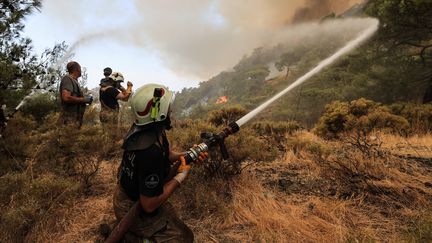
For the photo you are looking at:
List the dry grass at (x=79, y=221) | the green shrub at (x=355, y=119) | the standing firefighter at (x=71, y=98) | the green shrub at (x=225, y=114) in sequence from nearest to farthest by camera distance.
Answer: the dry grass at (x=79, y=221) < the standing firefighter at (x=71, y=98) < the green shrub at (x=225, y=114) < the green shrub at (x=355, y=119)

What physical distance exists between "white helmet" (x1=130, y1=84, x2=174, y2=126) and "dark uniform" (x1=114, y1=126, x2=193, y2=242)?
104 millimetres

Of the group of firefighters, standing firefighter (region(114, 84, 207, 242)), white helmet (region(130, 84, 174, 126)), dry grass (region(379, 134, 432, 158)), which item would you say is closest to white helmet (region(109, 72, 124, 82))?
the group of firefighters

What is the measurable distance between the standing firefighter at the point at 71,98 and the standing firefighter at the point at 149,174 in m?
3.19

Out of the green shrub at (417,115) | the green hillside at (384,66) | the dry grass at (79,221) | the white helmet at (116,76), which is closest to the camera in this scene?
the dry grass at (79,221)

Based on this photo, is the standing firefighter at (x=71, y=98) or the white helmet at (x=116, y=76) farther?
the white helmet at (x=116, y=76)

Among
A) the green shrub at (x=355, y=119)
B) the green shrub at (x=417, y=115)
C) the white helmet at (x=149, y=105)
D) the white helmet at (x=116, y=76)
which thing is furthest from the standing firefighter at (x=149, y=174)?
the green shrub at (x=417, y=115)

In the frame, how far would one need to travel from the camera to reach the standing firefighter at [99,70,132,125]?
700 cm

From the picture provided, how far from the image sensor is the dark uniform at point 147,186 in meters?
2.32

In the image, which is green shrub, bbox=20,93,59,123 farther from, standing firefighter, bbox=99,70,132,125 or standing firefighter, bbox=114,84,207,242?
standing firefighter, bbox=114,84,207,242

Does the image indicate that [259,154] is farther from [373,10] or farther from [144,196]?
[373,10]

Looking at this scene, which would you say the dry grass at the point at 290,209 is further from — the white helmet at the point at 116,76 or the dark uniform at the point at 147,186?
the white helmet at the point at 116,76

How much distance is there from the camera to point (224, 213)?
3.91m

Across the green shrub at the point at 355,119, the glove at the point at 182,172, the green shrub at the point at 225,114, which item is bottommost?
the green shrub at the point at 355,119

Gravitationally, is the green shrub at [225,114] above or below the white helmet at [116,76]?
below
